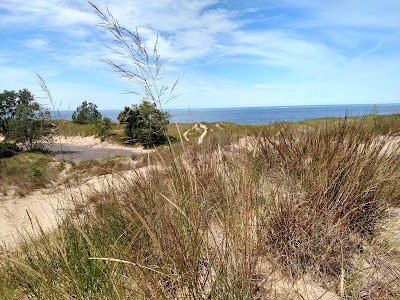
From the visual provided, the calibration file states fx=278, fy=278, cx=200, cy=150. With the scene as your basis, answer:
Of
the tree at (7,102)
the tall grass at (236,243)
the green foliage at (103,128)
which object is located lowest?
the tall grass at (236,243)

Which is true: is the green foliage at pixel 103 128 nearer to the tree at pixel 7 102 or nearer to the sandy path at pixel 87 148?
the sandy path at pixel 87 148

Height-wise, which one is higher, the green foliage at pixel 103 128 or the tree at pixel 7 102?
the tree at pixel 7 102

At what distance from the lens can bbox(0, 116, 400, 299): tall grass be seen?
1472 mm

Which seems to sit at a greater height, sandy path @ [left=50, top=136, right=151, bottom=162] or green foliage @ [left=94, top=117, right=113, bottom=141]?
green foliage @ [left=94, top=117, right=113, bottom=141]

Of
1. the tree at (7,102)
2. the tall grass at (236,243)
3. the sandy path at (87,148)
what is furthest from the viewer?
the tree at (7,102)

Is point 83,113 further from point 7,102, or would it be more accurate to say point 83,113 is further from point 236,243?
point 236,243

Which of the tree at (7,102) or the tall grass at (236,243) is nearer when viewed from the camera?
→ the tall grass at (236,243)

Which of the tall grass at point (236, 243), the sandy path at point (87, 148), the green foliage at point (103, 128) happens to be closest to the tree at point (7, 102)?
the sandy path at point (87, 148)

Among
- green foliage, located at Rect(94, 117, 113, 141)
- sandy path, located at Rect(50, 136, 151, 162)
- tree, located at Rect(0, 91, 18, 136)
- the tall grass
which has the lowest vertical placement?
sandy path, located at Rect(50, 136, 151, 162)

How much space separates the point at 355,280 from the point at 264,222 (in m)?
0.71

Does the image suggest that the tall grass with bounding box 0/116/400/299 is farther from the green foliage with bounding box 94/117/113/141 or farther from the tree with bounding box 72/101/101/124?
the tree with bounding box 72/101/101/124

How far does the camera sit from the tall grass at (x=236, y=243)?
1472 millimetres

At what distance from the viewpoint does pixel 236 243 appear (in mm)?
1500

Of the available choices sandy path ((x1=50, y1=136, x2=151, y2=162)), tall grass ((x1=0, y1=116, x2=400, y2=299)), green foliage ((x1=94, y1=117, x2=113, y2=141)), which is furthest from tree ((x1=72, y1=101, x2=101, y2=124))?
tall grass ((x1=0, y1=116, x2=400, y2=299))
